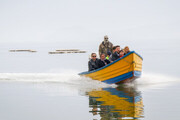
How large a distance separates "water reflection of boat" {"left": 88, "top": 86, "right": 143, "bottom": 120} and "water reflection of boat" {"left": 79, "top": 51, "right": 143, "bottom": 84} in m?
1.26

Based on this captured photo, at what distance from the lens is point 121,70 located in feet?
66.4

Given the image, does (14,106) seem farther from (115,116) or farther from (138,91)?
(138,91)

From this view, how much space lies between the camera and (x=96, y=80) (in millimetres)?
21922

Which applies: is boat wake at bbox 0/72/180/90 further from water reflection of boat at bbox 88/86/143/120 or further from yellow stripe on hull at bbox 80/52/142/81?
water reflection of boat at bbox 88/86/143/120

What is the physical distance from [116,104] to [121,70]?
6187 millimetres

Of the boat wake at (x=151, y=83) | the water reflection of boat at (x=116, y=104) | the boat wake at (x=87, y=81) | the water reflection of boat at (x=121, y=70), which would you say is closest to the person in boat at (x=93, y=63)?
the water reflection of boat at (x=121, y=70)

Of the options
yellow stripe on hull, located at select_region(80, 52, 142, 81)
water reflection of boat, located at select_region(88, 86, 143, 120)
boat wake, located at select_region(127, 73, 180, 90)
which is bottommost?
water reflection of boat, located at select_region(88, 86, 143, 120)

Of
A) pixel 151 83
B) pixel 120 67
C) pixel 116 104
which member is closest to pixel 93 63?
pixel 120 67

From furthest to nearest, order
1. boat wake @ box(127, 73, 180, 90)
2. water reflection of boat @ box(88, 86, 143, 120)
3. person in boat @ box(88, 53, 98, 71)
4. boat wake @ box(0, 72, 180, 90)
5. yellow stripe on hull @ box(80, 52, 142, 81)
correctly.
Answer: person in boat @ box(88, 53, 98, 71)
boat wake @ box(0, 72, 180, 90)
boat wake @ box(127, 73, 180, 90)
yellow stripe on hull @ box(80, 52, 142, 81)
water reflection of boat @ box(88, 86, 143, 120)

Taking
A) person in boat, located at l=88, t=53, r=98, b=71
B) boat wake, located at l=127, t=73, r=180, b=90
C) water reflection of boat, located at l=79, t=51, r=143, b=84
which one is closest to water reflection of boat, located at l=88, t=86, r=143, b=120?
water reflection of boat, located at l=79, t=51, r=143, b=84

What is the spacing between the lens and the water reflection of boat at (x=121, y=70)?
1972 centimetres

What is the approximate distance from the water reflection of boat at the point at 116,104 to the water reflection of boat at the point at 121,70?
1260 millimetres

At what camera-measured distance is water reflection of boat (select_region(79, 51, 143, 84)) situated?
19.7 metres

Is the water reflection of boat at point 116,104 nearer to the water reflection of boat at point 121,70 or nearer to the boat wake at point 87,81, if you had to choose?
the water reflection of boat at point 121,70
